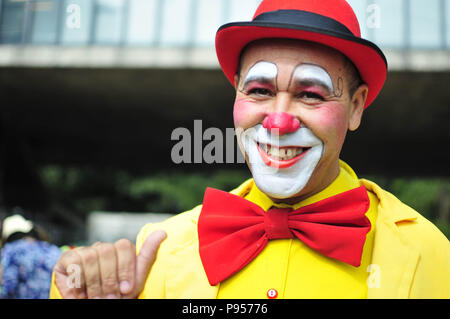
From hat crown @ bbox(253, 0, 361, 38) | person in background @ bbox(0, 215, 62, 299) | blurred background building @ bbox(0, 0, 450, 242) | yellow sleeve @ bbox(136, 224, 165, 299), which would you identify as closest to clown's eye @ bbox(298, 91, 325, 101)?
hat crown @ bbox(253, 0, 361, 38)

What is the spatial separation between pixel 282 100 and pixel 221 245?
61 cm

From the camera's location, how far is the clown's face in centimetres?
194

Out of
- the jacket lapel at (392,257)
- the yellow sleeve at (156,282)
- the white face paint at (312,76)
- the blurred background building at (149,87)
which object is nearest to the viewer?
the jacket lapel at (392,257)

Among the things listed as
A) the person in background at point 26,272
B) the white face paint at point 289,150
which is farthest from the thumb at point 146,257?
the person in background at point 26,272

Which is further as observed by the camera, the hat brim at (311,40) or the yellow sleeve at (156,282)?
the yellow sleeve at (156,282)

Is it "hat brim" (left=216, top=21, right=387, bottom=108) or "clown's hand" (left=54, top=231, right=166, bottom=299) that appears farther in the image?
"clown's hand" (left=54, top=231, right=166, bottom=299)

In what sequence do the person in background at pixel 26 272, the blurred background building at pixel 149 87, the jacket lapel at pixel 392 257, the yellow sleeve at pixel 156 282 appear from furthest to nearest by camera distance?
the blurred background building at pixel 149 87
the person in background at pixel 26 272
the yellow sleeve at pixel 156 282
the jacket lapel at pixel 392 257

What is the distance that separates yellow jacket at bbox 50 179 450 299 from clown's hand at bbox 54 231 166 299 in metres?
0.05

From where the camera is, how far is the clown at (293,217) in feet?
6.30

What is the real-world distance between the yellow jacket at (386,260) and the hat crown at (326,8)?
71cm

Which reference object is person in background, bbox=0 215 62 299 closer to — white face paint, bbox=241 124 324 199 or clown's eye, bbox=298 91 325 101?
white face paint, bbox=241 124 324 199

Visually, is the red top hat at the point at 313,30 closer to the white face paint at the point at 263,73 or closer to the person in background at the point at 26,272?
the white face paint at the point at 263,73

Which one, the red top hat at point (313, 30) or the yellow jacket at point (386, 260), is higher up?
the red top hat at point (313, 30)
